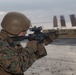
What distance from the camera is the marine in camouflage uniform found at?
2516 mm

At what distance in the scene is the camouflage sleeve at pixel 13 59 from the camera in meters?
2.51

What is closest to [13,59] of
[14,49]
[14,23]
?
[14,49]

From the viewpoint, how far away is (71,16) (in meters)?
13.5

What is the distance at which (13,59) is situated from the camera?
2.52 metres

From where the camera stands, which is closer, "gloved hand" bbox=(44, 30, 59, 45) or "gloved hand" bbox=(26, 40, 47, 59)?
"gloved hand" bbox=(26, 40, 47, 59)

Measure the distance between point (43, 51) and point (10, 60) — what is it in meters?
0.90

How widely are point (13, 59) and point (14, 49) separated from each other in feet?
0.61

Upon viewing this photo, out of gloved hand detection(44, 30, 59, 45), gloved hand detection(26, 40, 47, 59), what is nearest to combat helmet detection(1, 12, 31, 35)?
gloved hand detection(26, 40, 47, 59)

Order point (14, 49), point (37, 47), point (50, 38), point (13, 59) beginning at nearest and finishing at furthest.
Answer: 1. point (13, 59)
2. point (14, 49)
3. point (37, 47)
4. point (50, 38)

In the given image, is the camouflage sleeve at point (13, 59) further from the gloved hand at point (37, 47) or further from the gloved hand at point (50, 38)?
the gloved hand at point (50, 38)

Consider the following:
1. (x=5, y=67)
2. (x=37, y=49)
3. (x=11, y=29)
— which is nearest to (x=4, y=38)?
(x=11, y=29)

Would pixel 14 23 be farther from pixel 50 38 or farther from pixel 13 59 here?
pixel 50 38

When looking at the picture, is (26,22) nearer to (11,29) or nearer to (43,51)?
(11,29)

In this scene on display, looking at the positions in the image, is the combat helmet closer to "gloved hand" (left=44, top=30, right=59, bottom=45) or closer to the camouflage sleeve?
the camouflage sleeve
